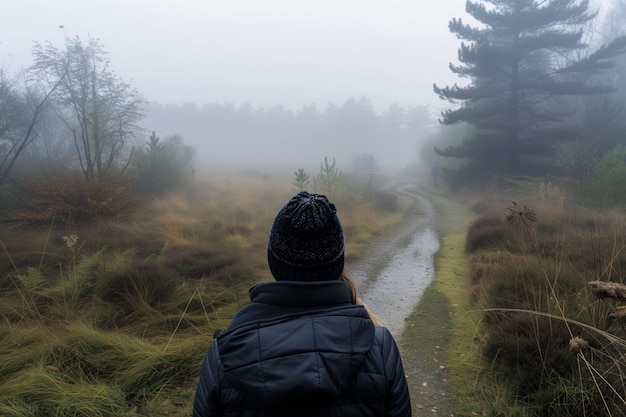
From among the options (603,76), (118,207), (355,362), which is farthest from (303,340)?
(603,76)

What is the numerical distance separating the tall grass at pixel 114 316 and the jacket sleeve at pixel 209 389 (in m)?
2.28

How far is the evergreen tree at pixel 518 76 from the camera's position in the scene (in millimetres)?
20016

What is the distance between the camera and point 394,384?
4.16ft

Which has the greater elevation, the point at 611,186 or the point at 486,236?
the point at 611,186

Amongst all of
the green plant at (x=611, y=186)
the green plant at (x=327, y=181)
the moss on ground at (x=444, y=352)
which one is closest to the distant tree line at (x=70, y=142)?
the green plant at (x=327, y=181)

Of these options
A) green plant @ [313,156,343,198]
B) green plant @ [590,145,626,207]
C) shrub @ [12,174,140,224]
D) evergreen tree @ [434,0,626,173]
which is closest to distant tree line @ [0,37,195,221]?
shrub @ [12,174,140,224]

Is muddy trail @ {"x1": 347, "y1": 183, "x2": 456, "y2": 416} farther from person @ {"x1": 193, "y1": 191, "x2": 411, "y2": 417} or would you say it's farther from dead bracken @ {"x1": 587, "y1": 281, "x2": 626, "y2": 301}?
person @ {"x1": 193, "y1": 191, "x2": 411, "y2": 417}

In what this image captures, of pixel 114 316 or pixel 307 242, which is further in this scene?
pixel 114 316

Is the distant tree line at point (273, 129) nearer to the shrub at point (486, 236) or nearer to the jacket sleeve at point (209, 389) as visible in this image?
the shrub at point (486, 236)

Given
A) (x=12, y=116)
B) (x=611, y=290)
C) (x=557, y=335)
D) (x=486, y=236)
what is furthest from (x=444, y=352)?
(x=12, y=116)

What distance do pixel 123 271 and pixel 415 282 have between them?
5103mm

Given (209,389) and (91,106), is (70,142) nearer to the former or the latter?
(91,106)

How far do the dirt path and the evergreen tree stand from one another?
13730mm

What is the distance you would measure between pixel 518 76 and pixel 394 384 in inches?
1047
